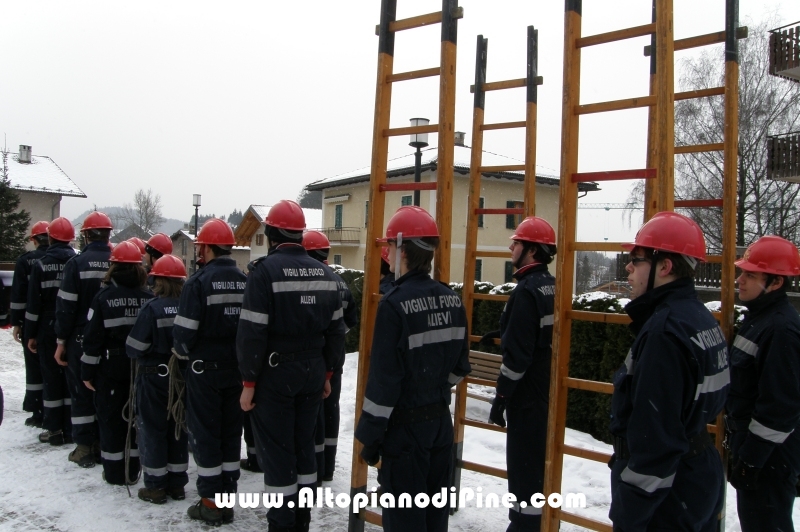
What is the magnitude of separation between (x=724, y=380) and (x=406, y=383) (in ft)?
5.20

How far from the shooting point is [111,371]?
538cm

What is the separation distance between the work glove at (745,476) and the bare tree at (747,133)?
21.1 m

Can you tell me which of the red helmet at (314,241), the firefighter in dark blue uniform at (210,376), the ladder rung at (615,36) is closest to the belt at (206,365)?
the firefighter in dark blue uniform at (210,376)

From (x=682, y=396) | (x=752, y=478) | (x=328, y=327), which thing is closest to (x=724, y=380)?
(x=682, y=396)

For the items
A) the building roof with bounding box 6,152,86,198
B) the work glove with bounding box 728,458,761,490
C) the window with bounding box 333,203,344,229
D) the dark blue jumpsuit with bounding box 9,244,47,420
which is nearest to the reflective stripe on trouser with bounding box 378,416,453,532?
the work glove with bounding box 728,458,761,490

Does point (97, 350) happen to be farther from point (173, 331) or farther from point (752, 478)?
point (752, 478)

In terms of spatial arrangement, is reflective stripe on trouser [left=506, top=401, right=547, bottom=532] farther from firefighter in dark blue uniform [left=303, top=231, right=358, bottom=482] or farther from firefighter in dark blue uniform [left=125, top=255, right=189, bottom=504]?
firefighter in dark blue uniform [left=125, top=255, right=189, bottom=504]

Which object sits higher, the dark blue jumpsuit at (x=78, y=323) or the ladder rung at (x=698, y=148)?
the ladder rung at (x=698, y=148)

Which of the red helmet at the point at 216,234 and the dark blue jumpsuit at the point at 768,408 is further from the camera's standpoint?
the red helmet at the point at 216,234

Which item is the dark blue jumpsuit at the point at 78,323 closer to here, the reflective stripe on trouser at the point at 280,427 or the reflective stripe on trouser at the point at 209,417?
the reflective stripe on trouser at the point at 209,417

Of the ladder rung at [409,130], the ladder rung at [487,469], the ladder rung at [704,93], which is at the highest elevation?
the ladder rung at [704,93]

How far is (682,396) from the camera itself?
8.11 ft

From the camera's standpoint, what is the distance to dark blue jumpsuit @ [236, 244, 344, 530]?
162 inches

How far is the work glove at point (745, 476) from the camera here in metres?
3.44
